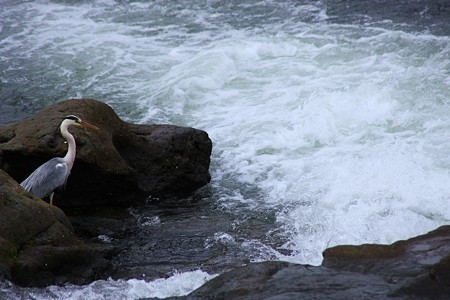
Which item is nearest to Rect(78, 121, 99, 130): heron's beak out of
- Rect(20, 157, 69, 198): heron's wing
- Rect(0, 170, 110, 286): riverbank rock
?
Rect(20, 157, 69, 198): heron's wing

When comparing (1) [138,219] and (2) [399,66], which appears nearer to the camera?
(1) [138,219]

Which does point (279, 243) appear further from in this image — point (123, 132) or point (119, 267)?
point (123, 132)

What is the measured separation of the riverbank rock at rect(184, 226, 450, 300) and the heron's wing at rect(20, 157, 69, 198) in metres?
2.09

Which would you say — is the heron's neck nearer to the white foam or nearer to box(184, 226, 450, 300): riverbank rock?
the white foam

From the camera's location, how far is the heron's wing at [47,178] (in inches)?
231

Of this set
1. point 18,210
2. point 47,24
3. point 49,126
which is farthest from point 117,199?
point 47,24

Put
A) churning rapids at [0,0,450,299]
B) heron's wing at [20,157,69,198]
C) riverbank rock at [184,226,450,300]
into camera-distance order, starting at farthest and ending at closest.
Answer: churning rapids at [0,0,450,299] < heron's wing at [20,157,69,198] < riverbank rock at [184,226,450,300]

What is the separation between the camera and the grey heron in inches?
231

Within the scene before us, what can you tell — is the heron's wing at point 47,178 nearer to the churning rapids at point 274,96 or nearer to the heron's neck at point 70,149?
the heron's neck at point 70,149

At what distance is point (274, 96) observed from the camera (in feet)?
30.2

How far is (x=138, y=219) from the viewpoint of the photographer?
6316mm

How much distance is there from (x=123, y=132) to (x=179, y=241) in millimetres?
1412

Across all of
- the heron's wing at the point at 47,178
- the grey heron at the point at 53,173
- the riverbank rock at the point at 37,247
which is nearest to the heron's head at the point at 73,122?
the grey heron at the point at 53,173

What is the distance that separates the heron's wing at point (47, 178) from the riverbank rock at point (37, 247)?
1.90 feet
